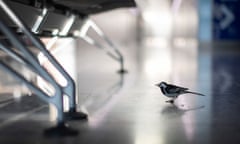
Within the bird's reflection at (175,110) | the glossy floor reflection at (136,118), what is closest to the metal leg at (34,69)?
the glossy floor reflection at (136,118)

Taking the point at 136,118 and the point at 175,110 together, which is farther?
the point at 175,110

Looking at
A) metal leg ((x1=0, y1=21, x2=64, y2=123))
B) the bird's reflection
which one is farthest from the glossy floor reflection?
metal leg ((x1=0, y1=21, x2=64, y2=123))

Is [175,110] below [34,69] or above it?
below

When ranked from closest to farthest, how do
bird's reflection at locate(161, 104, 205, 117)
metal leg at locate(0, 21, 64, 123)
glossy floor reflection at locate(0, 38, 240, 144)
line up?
1. glossy floor reflection at locate(0, 38, 240, 144)
2. metal leg at locate(0, 21, 64, 123)
3. bird's reflection at locate(161, 104, 205, 117)

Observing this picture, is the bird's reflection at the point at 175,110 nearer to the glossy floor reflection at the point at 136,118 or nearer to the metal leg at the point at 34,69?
the glossy floor reflection at the point at 136,118

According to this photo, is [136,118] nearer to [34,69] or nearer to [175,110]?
[175,110]

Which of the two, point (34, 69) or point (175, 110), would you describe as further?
point (175, 110)

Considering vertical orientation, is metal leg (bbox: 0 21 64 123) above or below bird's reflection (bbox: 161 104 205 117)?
above

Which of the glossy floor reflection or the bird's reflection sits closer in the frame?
the glossy floor reflection

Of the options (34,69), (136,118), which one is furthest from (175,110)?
(34,69)

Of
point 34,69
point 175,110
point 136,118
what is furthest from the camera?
point 175,110

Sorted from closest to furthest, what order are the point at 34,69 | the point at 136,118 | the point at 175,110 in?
the point at 34,69 → the point at 136,118 → the point at 175,110

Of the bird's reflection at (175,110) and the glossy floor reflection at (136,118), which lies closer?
the glossy floor reflection at (136,118)

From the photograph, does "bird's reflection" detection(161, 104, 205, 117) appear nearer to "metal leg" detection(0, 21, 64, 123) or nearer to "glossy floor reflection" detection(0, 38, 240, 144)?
"glossy floor reflection" detection(0, 38, 240, 144)
